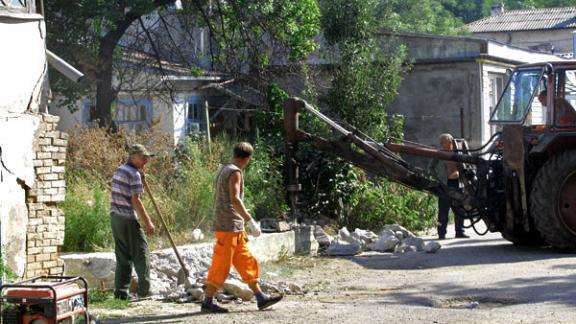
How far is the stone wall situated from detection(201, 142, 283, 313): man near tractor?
199cm

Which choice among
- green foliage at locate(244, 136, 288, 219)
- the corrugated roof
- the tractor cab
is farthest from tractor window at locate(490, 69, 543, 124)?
the corrugated roof

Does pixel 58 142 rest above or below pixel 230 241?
above

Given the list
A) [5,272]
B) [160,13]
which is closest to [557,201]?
[5,272]

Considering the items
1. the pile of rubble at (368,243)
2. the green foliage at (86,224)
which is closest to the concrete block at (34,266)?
the green foliage at (86,224)

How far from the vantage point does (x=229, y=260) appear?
30.6 feet

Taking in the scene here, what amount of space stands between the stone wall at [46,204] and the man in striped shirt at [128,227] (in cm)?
80

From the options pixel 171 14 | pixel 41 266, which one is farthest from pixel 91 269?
pixel 171 14

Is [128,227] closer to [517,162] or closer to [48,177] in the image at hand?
[48,177]

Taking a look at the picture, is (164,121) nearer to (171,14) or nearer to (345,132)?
(171,14)

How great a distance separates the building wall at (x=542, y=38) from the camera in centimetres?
4947

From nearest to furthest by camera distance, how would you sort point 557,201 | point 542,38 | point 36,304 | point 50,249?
1. point 36,304
2. point 50,249
3. point 557,201
4. point 542,38

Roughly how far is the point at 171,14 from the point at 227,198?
38.3 feet

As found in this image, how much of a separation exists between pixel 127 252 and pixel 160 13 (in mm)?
10625

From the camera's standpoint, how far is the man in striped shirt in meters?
9.91
